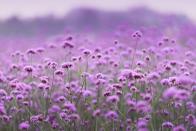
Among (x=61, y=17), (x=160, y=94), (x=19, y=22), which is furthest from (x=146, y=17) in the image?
(x=160, y=94)

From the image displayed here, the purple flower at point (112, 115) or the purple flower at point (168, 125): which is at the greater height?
the purple flower at point (112, 115)

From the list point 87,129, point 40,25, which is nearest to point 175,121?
point 87,129

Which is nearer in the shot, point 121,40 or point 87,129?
point 87,129

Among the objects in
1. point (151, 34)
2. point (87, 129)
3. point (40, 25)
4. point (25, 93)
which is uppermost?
point (40, 25)

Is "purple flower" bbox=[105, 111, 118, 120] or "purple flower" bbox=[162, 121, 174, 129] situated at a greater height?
"purple flower" bbox=[105, 111, 118, 120]

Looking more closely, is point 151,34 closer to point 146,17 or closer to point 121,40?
point 121,40

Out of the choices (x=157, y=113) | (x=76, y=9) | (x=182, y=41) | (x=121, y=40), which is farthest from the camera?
(x=76, y=9)

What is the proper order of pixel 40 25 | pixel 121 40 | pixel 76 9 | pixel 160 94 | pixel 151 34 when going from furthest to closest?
pixel 76 9 < pixel 40 25 < pixel 121 40 < pixel 151 34 < pixel 160 94

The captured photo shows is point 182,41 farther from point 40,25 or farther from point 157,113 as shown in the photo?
point 40,25

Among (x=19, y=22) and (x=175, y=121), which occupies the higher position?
(x=19, y=22)
